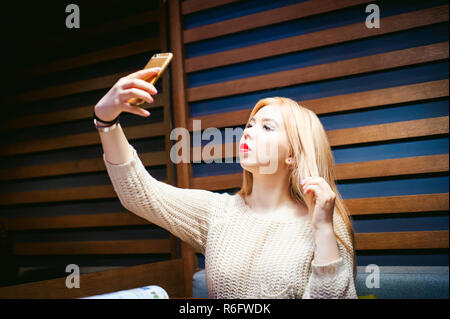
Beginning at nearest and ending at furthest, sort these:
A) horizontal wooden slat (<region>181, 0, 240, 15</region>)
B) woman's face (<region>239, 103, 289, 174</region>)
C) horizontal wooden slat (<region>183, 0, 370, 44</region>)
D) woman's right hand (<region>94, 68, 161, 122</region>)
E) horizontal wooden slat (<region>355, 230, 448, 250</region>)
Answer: woman's right hand (<region>94, 68, 161, 122</region>)
woman's face (<region>239, 103, 289, 174</region>)
horizontal wooden slat (<region>355, 230, 448, 250</region>)
horizontal wooden slat (<region>183, 0, 370, 44</region>)
horizontal wooden slat (<region>181, 0, 240, 15</region>)

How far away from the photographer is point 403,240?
1.71m

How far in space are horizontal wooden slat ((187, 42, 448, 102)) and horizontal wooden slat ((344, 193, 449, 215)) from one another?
630 millimetres

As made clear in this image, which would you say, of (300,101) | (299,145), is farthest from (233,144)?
(299,145)

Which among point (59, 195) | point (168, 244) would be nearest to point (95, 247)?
point (59, 195)

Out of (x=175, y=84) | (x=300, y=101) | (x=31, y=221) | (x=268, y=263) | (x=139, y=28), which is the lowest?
(x=268, y=263)

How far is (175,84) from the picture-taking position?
2102mm

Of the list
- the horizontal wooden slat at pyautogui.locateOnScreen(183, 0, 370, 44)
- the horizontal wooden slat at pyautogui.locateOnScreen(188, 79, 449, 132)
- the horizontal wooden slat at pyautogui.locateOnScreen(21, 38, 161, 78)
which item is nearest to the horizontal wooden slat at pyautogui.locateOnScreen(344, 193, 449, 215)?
the horizontal wooden slat at pyautogui.locateOnScreen(188, 79, 449, 132)

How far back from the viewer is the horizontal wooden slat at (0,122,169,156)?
1258 millimetres

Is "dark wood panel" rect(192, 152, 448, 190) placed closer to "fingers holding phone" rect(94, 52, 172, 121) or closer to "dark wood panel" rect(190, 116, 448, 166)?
"dark wood panel" rect(190, 116, 448, 166)

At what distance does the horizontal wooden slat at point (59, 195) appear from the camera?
1.25 meters

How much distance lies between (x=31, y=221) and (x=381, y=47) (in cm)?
173

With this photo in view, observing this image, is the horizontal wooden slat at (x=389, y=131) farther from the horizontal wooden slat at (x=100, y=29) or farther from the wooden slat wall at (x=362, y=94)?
the horizontal wooden slat at (x=100, y=29)

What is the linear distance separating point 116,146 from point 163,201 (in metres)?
0.29
